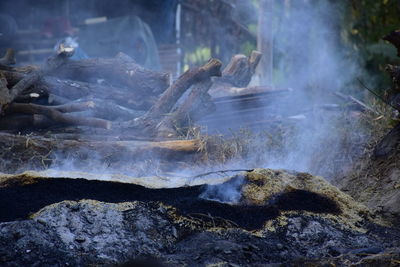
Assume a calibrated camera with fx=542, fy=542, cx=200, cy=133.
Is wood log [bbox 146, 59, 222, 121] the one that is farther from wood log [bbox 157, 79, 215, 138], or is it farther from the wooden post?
the wooden post

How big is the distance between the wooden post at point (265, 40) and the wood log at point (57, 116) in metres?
5.00

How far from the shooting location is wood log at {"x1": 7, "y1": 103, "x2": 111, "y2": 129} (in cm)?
632

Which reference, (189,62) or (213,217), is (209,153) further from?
(189,62)

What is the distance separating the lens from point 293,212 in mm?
4523

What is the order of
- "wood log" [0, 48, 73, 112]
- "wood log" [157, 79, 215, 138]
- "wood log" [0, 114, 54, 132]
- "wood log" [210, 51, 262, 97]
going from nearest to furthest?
"wood log" [0, 48, 73, 112]
"wood log" [0, 114, 54, 132]
"wood log" [157, 79, 215, 138]
"wood log" [210, 51, 262, 97]

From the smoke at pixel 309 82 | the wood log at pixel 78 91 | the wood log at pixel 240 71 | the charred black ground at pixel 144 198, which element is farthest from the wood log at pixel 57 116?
the wood log at pixel 240 71

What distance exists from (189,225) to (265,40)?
22.7ft

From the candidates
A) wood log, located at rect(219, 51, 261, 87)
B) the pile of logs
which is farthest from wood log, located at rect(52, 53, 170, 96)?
wood log, located at rect(219, 51, 261, 87)

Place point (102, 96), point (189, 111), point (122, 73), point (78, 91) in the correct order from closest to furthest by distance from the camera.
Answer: point (189, 111)
point (78, 91)
point (102, 96)
point (122, 73)

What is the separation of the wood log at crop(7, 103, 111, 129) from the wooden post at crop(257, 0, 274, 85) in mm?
5003

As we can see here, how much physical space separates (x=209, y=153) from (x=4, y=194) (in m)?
2.65

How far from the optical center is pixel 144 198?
442 cm

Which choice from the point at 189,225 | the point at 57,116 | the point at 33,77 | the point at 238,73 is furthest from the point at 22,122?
the point at 238,73

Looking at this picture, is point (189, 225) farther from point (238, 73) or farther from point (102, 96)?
point (238, 73)
